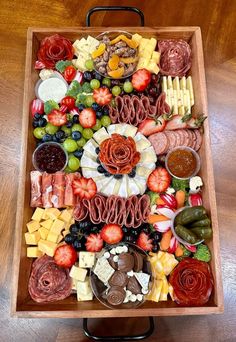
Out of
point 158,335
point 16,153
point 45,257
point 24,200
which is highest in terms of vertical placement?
point 16,153

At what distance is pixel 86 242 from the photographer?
4.84 feet

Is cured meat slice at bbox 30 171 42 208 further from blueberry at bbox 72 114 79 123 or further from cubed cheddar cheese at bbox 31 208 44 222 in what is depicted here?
blueberry at bbox 72 114 79 123

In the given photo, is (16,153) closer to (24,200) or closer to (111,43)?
(24,200)

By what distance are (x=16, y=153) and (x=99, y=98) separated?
45 cm

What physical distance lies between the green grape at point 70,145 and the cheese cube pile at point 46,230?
0.25 metres

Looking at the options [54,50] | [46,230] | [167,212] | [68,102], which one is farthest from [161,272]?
[54,50]

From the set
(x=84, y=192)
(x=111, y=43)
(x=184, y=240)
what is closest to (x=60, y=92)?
(x=111, y=43)

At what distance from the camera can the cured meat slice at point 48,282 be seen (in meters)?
1.42

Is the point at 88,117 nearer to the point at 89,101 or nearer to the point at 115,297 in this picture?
the point at 89,101

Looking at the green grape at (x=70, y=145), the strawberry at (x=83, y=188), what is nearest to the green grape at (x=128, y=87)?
the green grape at (x=70, y=145)

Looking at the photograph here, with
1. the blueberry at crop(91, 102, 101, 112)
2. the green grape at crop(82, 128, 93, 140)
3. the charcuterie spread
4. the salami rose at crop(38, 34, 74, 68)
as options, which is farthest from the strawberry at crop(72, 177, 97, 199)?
the salami rose at crop(38, 34, 74, 68)

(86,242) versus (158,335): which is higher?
(86,242)

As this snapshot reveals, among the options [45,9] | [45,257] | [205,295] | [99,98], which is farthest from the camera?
[45,9]

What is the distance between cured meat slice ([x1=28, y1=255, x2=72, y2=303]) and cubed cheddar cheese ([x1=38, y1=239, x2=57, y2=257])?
30 mm
